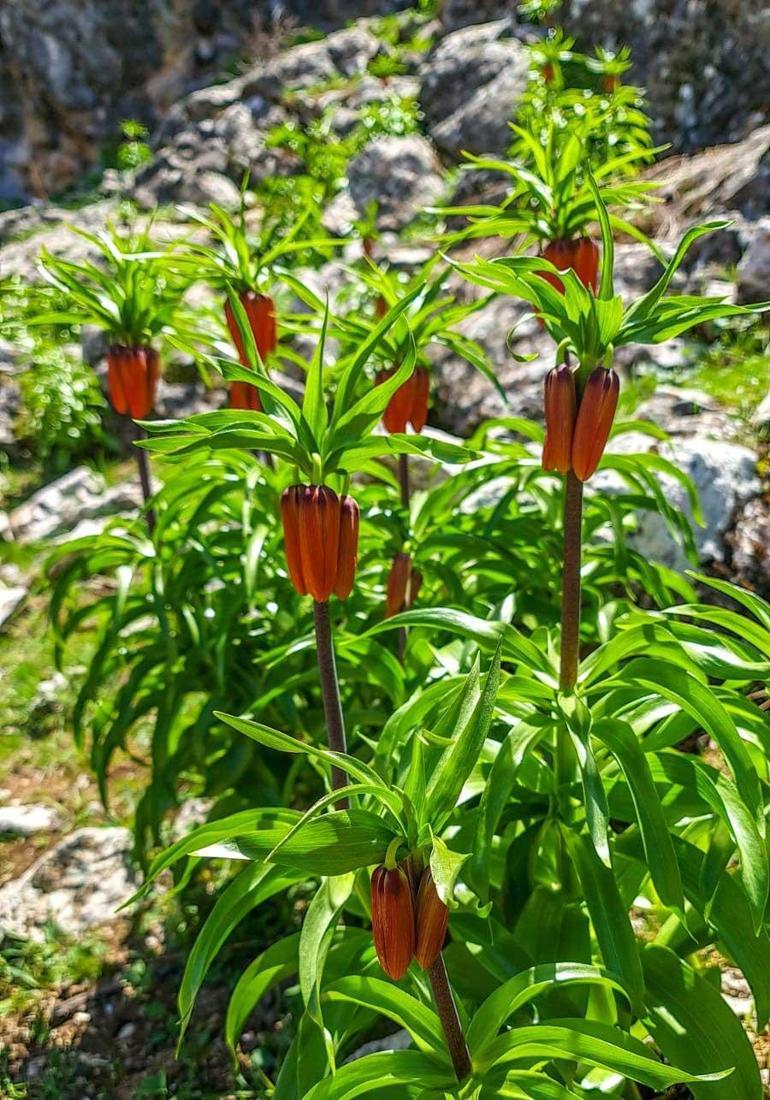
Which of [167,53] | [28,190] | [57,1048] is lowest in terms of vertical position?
[57,1048]

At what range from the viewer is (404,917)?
3.09ft

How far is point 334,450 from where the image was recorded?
1271mm

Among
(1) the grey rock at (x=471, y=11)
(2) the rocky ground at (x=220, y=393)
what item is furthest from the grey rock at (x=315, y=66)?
(1) the grey rock at (x=471, y=11)

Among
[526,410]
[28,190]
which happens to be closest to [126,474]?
[526,410]

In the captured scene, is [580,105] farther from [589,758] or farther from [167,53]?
[167,53]

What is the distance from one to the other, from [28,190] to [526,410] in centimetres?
1300

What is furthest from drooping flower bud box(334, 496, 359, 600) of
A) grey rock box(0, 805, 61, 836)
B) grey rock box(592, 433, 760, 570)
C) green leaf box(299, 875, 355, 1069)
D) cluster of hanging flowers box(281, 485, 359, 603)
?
grey rock box(0, 805, 61, 836)

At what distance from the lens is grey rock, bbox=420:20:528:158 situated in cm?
689

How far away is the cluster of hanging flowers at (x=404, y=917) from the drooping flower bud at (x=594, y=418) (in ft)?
2.16

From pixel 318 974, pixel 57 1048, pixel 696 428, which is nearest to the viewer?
pixel 318 974

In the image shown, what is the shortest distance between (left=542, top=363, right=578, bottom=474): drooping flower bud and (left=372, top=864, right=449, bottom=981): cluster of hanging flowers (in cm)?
66

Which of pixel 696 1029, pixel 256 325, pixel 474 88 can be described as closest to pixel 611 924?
pixel 696 1029

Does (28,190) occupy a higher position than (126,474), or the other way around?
(28,190)

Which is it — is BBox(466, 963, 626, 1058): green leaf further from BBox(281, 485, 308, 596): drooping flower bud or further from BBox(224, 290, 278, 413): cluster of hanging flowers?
BBox(224, 290, 278, 413): cluster of hanging flowers
